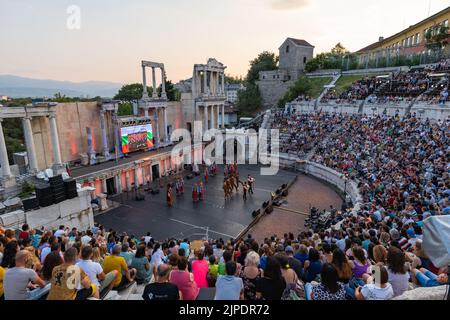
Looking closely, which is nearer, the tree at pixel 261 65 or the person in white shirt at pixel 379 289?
the person in white shirt at pixel 379 289

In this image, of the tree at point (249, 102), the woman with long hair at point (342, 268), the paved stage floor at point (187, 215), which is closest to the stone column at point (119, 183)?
the paved stage floor at point (187, 215)

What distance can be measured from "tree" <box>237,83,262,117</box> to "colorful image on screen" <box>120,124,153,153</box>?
28.4 m

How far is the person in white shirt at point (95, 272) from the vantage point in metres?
5.72

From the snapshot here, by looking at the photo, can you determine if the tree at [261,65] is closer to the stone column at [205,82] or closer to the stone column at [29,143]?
the stone column at [205,82]

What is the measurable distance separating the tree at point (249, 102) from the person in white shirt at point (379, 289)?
2049 inches

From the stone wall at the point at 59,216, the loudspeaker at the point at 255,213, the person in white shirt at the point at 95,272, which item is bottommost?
the loudspeaker at the point at 255,213

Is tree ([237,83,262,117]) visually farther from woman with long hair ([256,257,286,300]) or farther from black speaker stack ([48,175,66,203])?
woman with long hair ([256,257,286,300])

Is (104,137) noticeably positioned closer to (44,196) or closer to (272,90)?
(44,196)

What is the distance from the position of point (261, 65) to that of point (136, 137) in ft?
139

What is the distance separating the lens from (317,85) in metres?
49.5

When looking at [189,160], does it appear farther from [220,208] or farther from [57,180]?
[57,180]

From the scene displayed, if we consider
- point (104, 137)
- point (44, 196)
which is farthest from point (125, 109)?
point (44, 196)

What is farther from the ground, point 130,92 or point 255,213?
point 130,92
